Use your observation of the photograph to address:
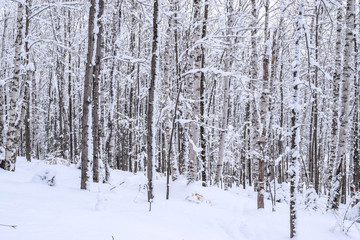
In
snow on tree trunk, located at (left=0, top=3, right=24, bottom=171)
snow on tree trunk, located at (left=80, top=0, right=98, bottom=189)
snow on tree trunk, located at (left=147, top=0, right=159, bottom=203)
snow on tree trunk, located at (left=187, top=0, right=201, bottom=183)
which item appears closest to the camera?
snow on tree trunk, located at (left=147, top=0, right=159, bottom=203)

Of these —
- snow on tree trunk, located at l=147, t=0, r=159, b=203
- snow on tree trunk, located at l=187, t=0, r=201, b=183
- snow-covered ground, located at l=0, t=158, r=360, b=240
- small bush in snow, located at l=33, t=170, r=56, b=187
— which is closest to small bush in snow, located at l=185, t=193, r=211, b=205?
snow-covered ground, located at l=0, t=158, r=360, b=240

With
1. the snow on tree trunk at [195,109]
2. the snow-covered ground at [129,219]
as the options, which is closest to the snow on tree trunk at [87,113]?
the snow-covered ground at [129,219]

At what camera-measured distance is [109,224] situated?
4.14 m

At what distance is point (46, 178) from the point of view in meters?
7.27

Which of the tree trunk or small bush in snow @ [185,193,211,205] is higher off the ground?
the tree trunk

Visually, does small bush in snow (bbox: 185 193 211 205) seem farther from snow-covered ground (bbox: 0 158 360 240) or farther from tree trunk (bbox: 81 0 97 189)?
tree trunk (bbox: 81 0 97 189)

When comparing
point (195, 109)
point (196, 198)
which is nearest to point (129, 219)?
point (196, 198)

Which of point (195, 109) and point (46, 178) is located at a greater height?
point (195, 109)

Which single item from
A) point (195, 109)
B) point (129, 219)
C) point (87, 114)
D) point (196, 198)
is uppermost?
point (195, 109)

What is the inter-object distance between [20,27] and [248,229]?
29.5 feet

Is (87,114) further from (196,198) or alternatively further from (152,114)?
(196,198)

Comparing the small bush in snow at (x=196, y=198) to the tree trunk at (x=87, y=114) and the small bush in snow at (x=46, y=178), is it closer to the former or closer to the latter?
the tree trunk at (x=87, y=114)

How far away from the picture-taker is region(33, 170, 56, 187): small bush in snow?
7217 mm

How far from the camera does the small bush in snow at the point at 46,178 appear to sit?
23.7ft
